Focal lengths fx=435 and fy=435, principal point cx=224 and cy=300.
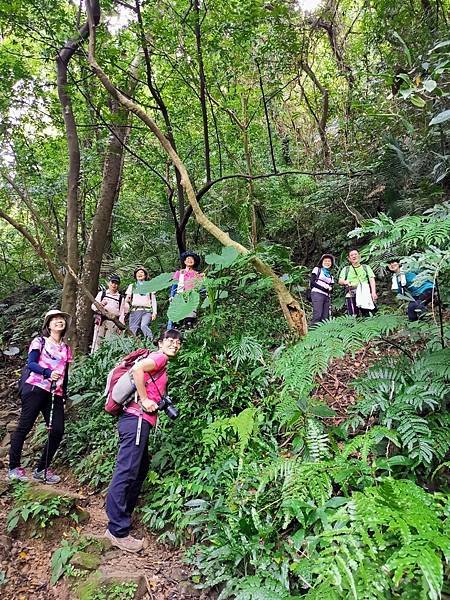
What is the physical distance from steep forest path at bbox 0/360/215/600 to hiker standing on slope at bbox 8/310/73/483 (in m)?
0.45

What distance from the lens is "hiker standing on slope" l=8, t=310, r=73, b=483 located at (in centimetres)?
477

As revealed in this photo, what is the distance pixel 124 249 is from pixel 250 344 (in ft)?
23.8

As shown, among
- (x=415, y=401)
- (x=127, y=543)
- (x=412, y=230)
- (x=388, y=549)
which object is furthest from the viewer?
(x=127, y=543)

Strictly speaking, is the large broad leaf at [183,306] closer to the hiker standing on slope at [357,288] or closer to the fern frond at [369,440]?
the fern frond at [369,440]

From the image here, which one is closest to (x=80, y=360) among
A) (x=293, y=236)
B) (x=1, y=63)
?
(x=1, y=63)

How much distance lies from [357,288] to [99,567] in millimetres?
5599

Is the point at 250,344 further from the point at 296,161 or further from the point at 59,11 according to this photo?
the point at 296,161

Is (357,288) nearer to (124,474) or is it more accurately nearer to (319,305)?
(319,305)

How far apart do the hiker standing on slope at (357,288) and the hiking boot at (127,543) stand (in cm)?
458

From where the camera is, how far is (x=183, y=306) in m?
4.85

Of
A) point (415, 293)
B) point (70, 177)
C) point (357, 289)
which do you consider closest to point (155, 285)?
point (70, 177)

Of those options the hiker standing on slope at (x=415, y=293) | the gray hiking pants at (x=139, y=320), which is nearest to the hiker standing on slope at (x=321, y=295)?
the hiker standing on slope at (x=415, y=293)

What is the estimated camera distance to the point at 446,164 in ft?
26.0

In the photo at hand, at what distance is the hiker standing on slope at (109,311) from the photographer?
26.2 ft
